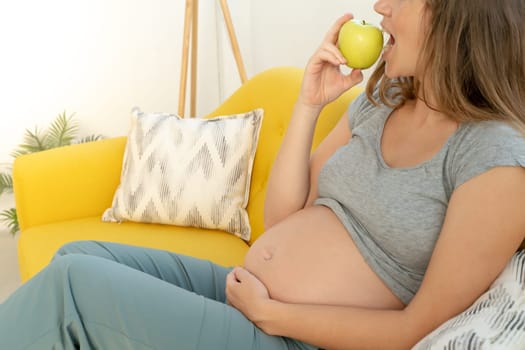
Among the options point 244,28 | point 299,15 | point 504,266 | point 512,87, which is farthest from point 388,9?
point 244,28

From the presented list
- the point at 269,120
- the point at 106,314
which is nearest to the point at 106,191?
the point at 269,120

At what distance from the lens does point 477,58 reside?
3.78ft

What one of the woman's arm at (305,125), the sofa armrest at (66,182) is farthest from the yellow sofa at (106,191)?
the woman's arm at (305,125)

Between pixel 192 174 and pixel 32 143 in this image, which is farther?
pixel 32 143

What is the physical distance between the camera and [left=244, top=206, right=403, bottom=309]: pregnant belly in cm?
124

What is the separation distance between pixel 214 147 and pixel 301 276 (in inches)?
33.8

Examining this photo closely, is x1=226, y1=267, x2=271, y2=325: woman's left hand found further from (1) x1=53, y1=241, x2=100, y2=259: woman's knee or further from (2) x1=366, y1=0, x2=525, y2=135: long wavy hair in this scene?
(2) x1=366, y1=0, x2=525, y2=135: long wavy hair

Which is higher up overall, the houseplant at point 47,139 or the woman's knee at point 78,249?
the woman's knee at point 78,249

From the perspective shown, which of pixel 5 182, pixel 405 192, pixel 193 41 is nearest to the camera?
pixel 405 192

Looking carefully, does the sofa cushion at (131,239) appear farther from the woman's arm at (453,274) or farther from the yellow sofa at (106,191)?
the woman's arm at (453,274)

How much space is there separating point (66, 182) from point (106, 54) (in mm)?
1171

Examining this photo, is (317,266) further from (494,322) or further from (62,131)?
(62,131)

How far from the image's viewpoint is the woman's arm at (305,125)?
1.49 meters

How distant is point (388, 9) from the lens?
1.28 metres
